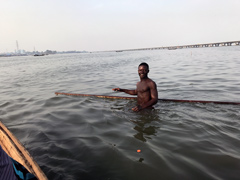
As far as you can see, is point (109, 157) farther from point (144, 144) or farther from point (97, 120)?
point (97, 120)

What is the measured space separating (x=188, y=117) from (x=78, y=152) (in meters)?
3.34

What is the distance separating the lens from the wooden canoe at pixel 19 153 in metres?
2.15

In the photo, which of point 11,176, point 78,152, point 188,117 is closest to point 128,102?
point 188,117

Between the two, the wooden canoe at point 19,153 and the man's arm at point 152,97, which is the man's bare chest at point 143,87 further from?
the wooden canoe at point 19,153

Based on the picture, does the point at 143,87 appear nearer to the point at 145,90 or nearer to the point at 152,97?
the point at 145,90

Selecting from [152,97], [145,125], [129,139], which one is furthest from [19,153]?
[152,97]

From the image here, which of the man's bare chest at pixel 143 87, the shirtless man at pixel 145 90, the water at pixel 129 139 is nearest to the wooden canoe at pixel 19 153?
the water at pixel 129 139

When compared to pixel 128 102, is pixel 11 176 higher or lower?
higher

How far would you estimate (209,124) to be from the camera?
4578 millimetres

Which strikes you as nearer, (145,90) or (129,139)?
(129,139)

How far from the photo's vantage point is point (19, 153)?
2.57 meters

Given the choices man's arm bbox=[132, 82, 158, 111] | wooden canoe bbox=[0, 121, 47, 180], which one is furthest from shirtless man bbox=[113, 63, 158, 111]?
wooden canoe bbox=[0, 121, 47, 180]

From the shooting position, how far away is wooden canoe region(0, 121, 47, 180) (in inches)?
84.5

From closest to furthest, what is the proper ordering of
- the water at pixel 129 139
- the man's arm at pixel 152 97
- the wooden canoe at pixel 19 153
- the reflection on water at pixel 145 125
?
the wooden canoe at pixel 19 153, the water at pixel 129 139, the reflection on water at pixel 145 125, the man's arm at pixel 152 97
